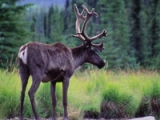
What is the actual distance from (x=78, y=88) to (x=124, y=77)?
1633 millimetres

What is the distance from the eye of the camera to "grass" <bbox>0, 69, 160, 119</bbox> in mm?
11097

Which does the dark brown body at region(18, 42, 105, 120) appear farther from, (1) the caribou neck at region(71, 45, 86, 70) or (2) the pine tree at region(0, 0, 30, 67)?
(2) the pine tree at region(0, 0, 30, 67)

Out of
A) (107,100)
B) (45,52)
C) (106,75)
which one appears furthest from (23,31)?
(45,52)

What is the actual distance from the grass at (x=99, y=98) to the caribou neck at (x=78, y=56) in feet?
4.00

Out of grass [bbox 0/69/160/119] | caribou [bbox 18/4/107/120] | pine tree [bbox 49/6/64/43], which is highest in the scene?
caribou [bbox 18/4/107/120]

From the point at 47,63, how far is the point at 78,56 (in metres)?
1.38

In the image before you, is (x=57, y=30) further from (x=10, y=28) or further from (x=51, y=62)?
(x=51, y=62)

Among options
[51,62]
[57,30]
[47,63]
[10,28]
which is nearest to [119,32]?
[57,30]

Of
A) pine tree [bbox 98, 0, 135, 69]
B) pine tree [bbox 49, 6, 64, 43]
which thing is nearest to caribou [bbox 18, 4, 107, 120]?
pine tree [bbox 98, 0, 135, 69]

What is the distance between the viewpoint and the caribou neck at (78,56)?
10648mm

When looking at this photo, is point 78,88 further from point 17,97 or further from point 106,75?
point 17,97

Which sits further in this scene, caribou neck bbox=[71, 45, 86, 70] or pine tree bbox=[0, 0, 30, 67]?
pine tree bbox=[0, 0, 30, 67]

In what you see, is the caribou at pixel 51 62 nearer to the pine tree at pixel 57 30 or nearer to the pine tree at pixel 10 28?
the pine tree at pixel 10 28

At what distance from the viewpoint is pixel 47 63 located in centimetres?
953
